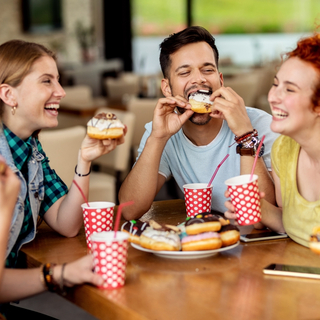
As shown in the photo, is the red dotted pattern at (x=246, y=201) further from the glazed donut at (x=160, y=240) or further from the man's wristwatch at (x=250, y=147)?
the man's wristwatch at (x=250, y=147)

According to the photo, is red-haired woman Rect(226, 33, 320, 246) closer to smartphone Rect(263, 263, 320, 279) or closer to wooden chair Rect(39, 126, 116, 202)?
smartphone Rect(263, 263, 320, 279)

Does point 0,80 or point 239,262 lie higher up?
point 0,80

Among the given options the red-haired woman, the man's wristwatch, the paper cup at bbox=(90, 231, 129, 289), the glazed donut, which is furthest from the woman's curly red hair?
the paper cup at bbox=(90, 231, 129, 289)

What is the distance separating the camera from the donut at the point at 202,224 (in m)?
1.39

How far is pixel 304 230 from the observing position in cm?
148

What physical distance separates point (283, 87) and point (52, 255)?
0.87 m

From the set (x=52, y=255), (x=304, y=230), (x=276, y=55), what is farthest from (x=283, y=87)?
(x=276, y=55)

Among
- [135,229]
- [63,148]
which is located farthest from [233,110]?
[63,148]

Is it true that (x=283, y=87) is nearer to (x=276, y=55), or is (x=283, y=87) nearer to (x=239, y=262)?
(x=239, y=262)

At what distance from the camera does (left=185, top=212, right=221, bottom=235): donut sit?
1389 mm

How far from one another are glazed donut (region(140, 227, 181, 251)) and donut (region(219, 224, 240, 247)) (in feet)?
0.44

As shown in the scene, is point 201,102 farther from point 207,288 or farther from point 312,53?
point 207,288

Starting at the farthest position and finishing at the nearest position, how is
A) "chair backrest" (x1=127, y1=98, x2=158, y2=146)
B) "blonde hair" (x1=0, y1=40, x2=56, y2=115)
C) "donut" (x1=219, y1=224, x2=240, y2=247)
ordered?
"chair backrest" (x1=127, y1=98, x2=158, y2=146) < "blonde hair" (x1=0, y1=40, x2=56, y2=115) < "donut" (x1=219, y1=224, x2=240, y2=247)

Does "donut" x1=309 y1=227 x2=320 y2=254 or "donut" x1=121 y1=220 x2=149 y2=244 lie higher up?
"donut" x1=309 y1=227 x2=320 y2=254
